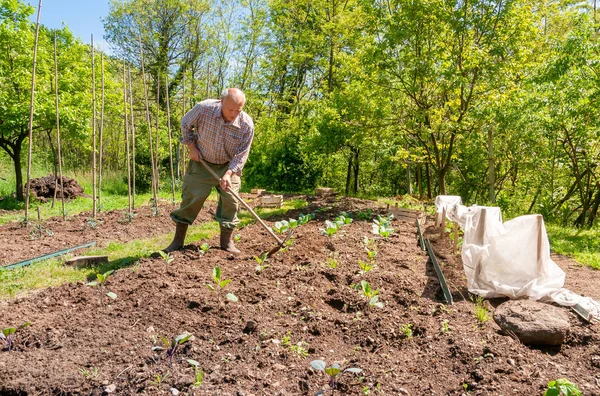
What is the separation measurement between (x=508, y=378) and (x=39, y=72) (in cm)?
1143

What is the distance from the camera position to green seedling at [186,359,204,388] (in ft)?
7.55

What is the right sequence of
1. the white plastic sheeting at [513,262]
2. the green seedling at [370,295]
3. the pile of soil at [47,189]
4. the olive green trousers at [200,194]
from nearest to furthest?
the green seedling at [370,295] < the white plastic sheeting at [513,262] < the olive green trousers at [200,194] < the pile of soil at [47,189]

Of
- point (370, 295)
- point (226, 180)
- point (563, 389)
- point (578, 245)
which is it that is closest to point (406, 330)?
point (370, 295)

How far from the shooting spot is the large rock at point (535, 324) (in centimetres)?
302

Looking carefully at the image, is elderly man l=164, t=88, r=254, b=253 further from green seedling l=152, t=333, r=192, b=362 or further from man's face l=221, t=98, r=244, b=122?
green seedling l=152, t=333, r=192, b=362

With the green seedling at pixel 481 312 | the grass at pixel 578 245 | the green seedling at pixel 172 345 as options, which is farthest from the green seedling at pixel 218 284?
the grass at pixel 578 245

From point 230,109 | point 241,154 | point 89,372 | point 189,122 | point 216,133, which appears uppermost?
point 230,109

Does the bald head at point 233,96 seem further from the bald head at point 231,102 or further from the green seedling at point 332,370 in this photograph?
the green seedling at point 332,370

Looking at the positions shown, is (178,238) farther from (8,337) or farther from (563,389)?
(563,389)

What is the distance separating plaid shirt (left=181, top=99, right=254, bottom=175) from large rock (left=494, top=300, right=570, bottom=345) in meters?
2.85

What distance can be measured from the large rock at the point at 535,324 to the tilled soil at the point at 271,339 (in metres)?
0.10

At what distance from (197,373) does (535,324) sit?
7.58 feet

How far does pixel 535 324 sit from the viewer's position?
3.06 m

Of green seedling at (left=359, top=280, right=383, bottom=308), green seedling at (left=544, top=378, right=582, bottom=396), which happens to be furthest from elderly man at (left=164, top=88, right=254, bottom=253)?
green seedling at (left=544, top=378, right=582, bottom=396)
